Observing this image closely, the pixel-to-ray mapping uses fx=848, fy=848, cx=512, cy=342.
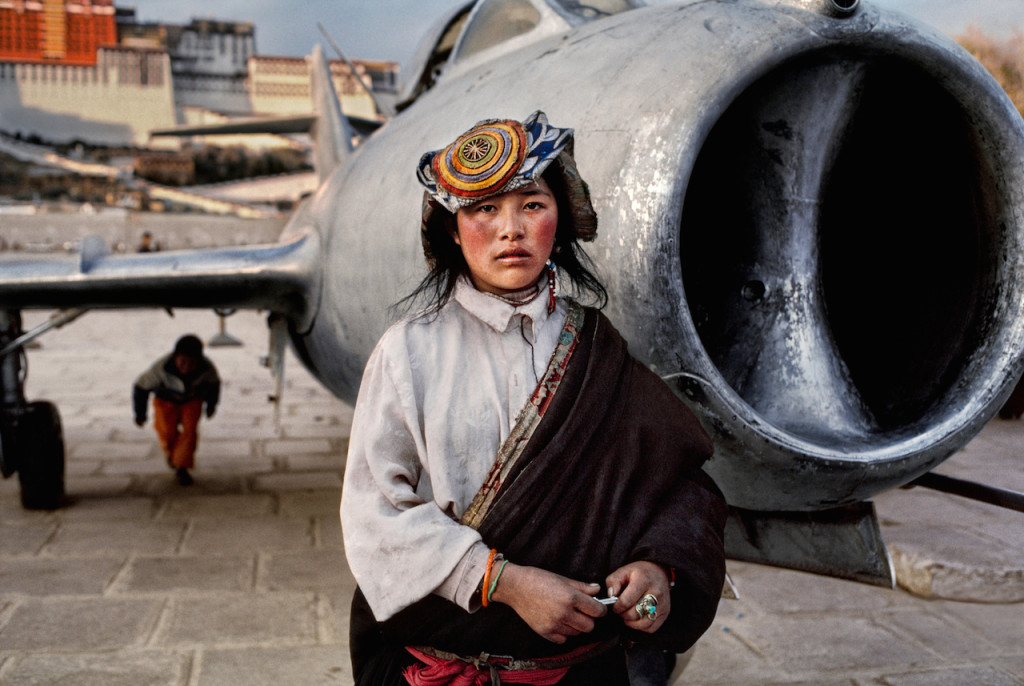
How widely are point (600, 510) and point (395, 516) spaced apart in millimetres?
278

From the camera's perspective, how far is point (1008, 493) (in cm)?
234

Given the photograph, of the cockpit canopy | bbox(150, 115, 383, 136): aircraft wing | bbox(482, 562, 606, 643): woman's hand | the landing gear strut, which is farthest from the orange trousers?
bbox(482, 562, 606, 643): woman's hand

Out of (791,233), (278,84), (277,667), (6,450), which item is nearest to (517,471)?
(791,233)

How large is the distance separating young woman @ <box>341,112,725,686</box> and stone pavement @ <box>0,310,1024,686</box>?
1594 mm

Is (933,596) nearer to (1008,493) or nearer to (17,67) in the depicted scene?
(1008,493)

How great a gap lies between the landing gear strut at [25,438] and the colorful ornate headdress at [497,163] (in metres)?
3.88

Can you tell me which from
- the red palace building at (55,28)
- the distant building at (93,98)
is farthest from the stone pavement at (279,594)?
the red palace building at (55,28)

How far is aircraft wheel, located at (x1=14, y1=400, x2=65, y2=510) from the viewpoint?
14.1ft

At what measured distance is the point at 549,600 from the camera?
109cm

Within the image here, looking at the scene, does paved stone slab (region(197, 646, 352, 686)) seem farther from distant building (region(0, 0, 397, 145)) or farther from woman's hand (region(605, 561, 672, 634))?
distant building (region(0, 0, 397, 145))

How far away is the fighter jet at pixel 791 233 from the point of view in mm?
1478

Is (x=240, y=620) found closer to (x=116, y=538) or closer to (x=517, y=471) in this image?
(x=116, y=538)

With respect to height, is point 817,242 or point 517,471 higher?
point 817,242

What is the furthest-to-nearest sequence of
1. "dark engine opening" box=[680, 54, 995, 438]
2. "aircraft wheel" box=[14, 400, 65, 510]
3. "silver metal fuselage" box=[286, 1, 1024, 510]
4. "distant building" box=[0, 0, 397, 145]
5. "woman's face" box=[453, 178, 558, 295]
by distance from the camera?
"distant building" box=[0, 0, 397, 145] < "aircraft wheel" box=[14, 400, 65, 510] < "dark engine opening" box=[680, 54, 995, 438] < "silver metal fuselage" box=[286, 1, 1024, 510] < "woman's face" box=[453, 178, 558, 295]
